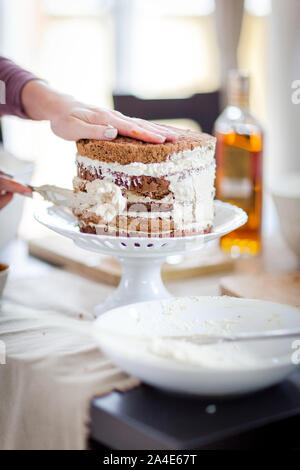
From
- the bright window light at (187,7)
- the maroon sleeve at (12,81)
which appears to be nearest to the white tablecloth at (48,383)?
the maroon sleeve at (12,81)

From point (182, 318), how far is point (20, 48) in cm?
268

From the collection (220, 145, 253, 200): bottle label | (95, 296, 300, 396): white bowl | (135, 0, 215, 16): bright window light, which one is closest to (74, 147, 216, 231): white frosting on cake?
(95, 296, 300, 396): white bowl

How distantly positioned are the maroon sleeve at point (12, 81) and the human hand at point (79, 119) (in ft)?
0.04

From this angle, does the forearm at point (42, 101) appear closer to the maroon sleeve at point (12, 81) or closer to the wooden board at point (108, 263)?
the maroon sleeve at point (12, 81)

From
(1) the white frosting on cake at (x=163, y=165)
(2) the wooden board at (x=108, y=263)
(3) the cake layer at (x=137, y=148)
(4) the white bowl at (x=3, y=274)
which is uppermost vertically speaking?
(3) the cake layer at (x=137, y=148)

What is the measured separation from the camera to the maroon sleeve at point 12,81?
1.00 metres

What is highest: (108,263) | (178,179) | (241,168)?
(178,179)

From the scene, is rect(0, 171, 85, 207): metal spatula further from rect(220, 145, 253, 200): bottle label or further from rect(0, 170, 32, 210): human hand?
rect(220, 145, 253, 200): bottle label

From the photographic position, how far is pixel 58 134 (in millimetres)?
926

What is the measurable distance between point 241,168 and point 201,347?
0.60m

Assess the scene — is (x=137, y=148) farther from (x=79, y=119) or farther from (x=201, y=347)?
(x=201, y=347)

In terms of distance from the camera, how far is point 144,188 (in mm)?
774

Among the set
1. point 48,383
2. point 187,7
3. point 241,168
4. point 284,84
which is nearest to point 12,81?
point 241,168

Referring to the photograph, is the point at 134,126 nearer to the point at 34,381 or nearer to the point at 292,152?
the point at 34,381
